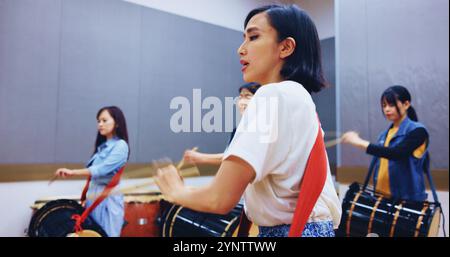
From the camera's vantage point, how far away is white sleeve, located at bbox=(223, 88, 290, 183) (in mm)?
732

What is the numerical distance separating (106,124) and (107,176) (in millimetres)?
244

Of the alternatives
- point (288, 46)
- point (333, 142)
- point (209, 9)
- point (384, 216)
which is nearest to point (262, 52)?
point (288, 46)

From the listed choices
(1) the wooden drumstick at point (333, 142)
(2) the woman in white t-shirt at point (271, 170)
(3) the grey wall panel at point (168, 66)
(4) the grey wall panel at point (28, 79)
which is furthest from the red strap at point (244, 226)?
(4) the grey wall panel at point (28, 79)

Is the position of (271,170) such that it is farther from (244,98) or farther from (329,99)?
(329,99)

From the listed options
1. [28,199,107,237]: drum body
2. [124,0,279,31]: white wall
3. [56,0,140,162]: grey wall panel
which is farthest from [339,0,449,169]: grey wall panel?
[28,199,107,237]: drum body

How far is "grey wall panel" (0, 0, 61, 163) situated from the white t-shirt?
1.25 meters

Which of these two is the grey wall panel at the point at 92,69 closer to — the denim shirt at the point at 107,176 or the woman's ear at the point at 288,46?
the denim shirt at the point at 107,176

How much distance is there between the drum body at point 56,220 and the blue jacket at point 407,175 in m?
1.38

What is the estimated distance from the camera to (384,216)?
164 centimetres
